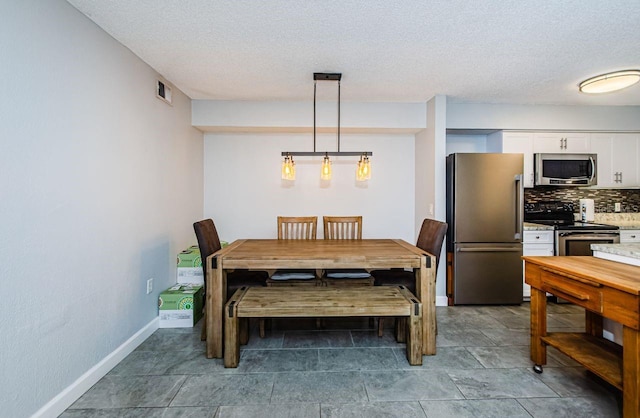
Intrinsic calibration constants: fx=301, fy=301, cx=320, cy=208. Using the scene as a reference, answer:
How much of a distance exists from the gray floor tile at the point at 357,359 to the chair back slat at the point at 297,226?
4.14 feet

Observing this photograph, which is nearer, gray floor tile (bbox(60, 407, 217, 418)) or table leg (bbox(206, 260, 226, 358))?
gray floor tile (bbox(60, 407, 217, 418))

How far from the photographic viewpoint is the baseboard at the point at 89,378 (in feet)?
5.36

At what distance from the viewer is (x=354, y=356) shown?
2.32 m

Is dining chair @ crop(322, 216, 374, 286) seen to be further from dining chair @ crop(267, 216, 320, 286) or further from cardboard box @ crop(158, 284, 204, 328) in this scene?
cardboard box @ crop(158, 284, 204, 328)

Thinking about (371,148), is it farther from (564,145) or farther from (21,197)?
(21,197)

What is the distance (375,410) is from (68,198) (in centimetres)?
217

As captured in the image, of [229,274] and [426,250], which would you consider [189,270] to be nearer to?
[229,274]

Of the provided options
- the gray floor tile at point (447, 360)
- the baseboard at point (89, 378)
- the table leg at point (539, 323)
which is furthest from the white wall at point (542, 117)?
the baseboard at point (89, 378)

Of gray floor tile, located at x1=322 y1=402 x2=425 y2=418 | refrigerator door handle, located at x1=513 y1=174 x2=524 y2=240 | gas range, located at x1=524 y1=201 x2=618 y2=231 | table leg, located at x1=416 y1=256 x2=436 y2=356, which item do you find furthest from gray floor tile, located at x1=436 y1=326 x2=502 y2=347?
gas range, located at x1=524 y1=201 x2=618 y2=231

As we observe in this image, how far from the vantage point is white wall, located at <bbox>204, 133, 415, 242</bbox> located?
403cm

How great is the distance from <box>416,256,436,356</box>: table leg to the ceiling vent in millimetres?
2772

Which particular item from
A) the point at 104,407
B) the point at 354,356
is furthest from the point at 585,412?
the point at 104,407

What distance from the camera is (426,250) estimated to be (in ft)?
9.15

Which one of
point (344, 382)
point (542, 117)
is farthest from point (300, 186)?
point (542, 117)
